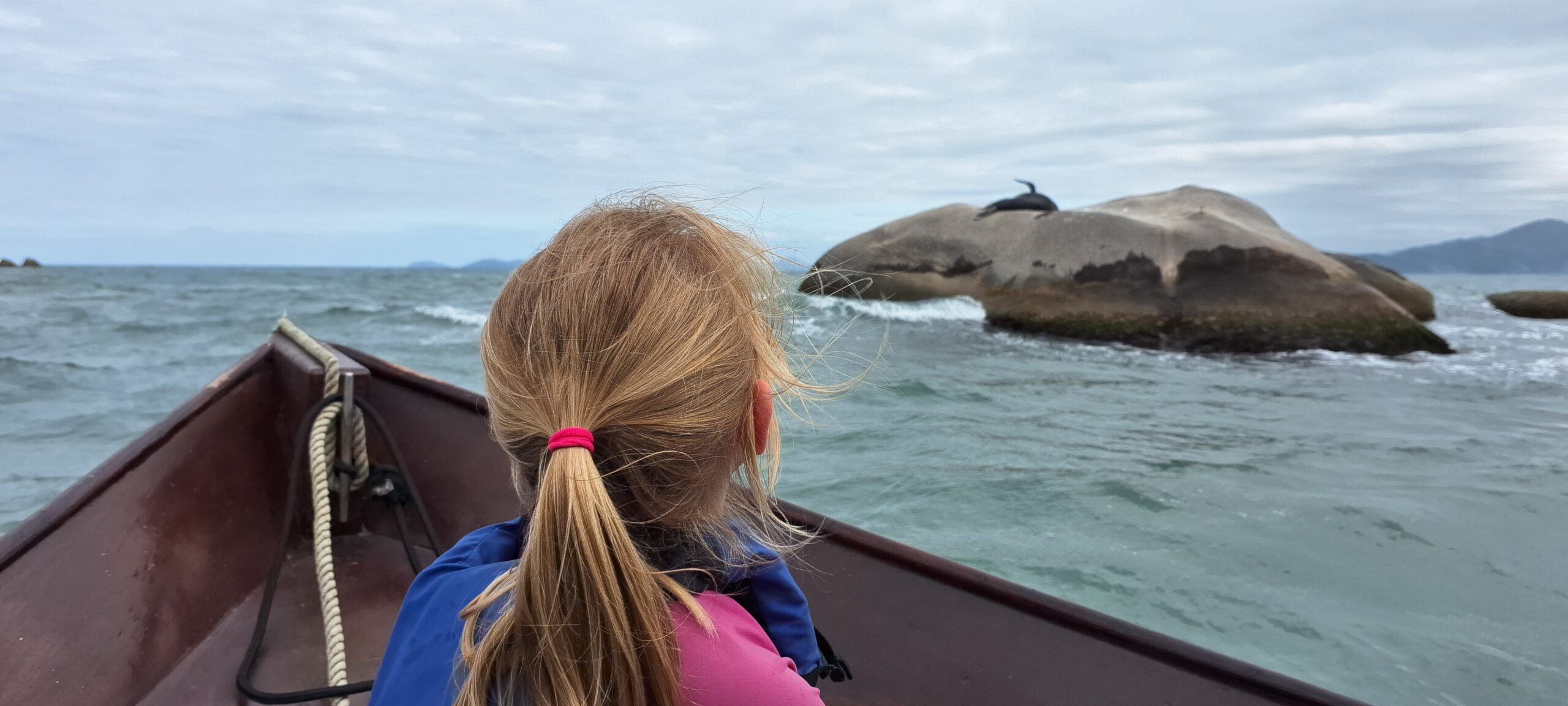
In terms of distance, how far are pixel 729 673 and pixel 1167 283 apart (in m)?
11.4

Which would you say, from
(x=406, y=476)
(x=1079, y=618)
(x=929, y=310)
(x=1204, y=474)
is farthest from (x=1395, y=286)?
(x=406, y=476)

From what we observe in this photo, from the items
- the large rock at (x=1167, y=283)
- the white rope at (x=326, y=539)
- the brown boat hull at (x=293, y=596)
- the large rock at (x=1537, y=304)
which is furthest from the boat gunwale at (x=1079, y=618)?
the large rock at (x=1537, y=304)

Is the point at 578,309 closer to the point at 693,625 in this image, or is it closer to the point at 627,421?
the point at 627,421

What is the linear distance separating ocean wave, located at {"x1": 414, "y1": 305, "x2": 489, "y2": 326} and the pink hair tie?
14.1 m

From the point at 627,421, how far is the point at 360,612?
156 centimetres

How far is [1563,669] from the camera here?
115 inches

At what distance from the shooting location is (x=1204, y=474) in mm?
5102

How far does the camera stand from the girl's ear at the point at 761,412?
0.92m

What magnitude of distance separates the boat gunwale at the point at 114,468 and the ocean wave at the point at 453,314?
12466mm

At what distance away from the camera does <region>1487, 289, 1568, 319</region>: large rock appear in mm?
17062

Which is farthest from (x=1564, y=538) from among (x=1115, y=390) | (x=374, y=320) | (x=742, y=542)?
(x=374, y=320)

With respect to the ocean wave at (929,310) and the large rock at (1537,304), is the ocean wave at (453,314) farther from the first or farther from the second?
the large rock at (1537,304)

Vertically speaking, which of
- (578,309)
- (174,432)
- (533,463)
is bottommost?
(174,432)

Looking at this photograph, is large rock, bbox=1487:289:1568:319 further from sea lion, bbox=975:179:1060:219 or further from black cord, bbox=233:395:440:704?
black cord, bbox=233:395:440:704
